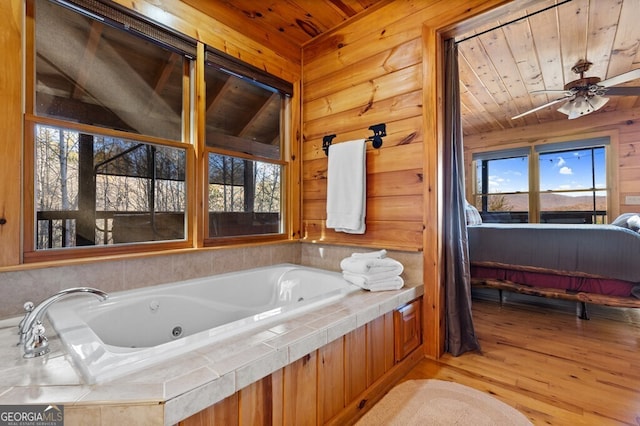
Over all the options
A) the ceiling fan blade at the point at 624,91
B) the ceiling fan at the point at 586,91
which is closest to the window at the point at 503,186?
the ceiling fan at the point at 586,91

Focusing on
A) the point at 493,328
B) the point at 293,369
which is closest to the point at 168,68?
the point at 293,369

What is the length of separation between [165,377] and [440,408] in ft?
4.13

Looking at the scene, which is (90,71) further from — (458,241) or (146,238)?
(458,241)

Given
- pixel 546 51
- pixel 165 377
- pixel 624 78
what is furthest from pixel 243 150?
pixel 624 78

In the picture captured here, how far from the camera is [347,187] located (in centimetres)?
234

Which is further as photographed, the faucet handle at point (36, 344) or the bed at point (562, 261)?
the bed at point (562, 261)

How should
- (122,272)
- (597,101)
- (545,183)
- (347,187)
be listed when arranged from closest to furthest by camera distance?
(122,272)
(347,187)
(597,101)
(545,183)

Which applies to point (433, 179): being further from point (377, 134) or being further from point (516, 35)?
point (516, 35)

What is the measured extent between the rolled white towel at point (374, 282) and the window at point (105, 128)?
1.19 meters

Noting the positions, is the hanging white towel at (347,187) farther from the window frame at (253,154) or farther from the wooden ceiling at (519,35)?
the wooden ceiling at (519,35)

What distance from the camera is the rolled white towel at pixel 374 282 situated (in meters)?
1.75

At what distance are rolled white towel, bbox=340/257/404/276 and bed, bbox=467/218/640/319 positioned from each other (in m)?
1.73

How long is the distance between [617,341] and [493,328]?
2.65 ft

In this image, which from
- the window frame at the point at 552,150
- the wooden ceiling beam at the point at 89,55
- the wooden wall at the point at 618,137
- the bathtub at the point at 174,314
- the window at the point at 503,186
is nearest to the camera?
the bathtub at the point at 174,314
